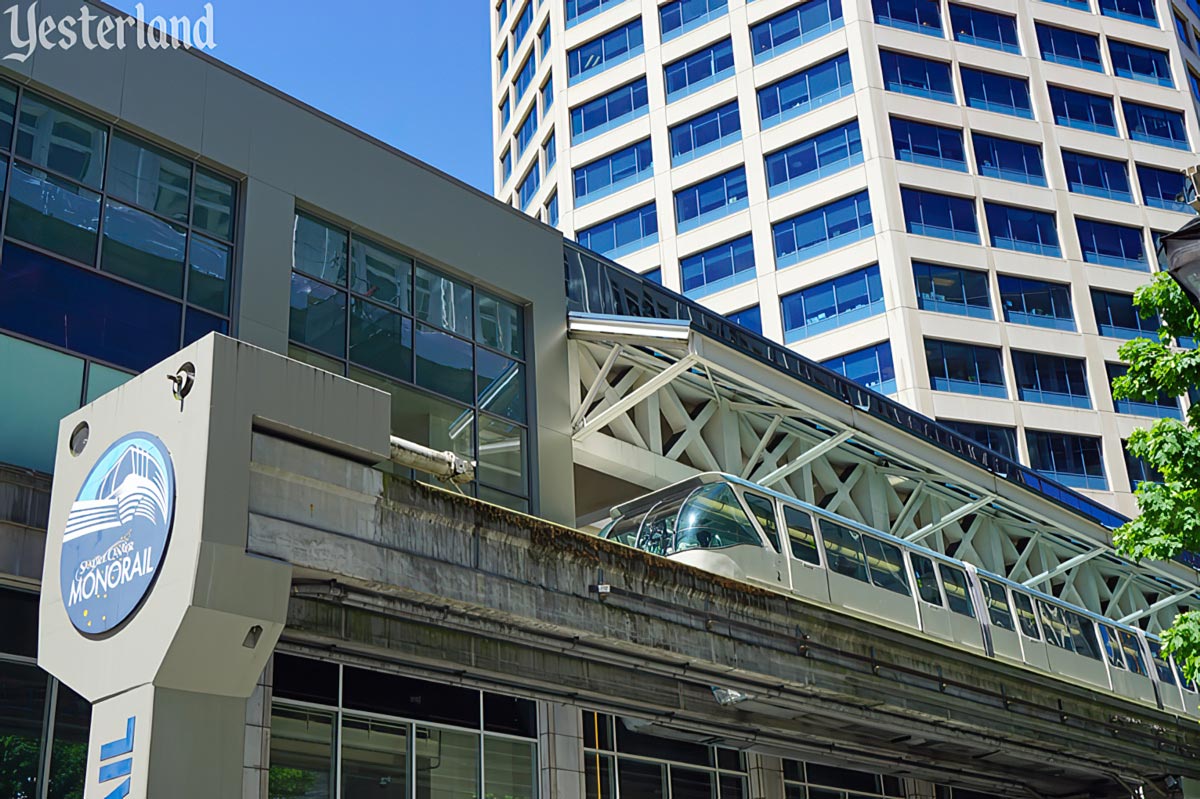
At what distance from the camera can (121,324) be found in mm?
16469

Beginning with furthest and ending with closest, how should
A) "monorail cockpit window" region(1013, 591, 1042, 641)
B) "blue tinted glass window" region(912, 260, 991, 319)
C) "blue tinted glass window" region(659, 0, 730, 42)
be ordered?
"blue tinted glass window" region(659, 0, 730, 42) → "blue tinted glass window" region(912, 260, 991, 319) → "monorail cockpit window" region(1013, 591, 1042, 641)

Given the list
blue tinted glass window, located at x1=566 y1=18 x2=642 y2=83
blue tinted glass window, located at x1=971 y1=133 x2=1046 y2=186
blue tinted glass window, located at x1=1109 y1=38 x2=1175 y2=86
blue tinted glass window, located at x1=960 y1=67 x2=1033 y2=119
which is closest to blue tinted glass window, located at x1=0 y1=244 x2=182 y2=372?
blue tinted glass window, located at x1=971 y1=133 x2=1046 y2=186

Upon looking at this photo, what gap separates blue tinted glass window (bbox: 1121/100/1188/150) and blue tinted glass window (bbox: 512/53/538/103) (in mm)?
26423

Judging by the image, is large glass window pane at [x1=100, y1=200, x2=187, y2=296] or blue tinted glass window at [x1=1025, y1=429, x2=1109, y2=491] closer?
large glass window pane at [x1=100, y1=200, x2=187, y2=296]

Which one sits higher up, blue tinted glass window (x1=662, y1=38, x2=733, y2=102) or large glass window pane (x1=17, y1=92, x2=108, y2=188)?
blue tinted glass window (x1=662, y1=38, x2=733, y2=102)

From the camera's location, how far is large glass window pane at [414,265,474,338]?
2077 cm

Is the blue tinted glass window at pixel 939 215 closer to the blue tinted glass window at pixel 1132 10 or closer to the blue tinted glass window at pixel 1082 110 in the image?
the blue tinted glass window at pixel 1082 110

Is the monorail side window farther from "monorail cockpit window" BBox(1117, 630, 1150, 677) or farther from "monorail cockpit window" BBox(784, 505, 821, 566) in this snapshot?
"monorail cockpit window" BBox(1117, 630, 1150, 677)

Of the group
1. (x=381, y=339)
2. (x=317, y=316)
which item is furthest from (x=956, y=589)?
(x=317, y=316)

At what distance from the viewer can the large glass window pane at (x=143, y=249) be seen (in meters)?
16.8

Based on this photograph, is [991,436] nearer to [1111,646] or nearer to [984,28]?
[984,28]

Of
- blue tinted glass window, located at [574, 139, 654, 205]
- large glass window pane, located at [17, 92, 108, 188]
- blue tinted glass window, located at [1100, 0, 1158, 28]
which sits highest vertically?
blue tinted glass window, located at [1100, 0, 1158, 28]

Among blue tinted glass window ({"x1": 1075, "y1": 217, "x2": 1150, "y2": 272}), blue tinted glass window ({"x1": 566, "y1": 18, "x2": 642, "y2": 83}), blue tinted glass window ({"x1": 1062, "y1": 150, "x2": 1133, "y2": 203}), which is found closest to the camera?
blue tinted glass window ({"x1": 1075, "y1": 217, "x2": 1150, "y2": 272})

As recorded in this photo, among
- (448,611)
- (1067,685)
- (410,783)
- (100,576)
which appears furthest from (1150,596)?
A: (100,576)
